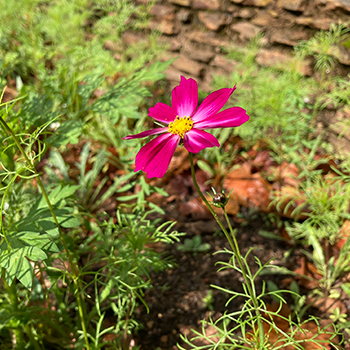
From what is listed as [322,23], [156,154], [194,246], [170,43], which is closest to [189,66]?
[170,43]

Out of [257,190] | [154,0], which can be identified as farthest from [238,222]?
[154,0]

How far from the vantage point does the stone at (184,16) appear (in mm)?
2459

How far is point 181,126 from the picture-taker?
0.77 m

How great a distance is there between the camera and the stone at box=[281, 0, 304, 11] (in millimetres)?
1915

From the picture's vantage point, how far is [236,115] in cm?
69

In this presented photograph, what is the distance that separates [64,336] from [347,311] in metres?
1.13

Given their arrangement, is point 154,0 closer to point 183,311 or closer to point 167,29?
point 167,29

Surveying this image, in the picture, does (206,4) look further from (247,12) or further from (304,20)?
(304,20)

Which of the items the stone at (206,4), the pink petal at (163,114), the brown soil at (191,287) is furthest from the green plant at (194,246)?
the stone at (206,4)

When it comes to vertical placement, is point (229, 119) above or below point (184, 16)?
below

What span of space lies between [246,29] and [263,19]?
0.41ft

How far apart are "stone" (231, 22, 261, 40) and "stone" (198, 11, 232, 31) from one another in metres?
0.07

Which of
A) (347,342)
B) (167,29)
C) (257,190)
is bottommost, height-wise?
(347,342)

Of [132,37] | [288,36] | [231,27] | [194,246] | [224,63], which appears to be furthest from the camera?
[132,37]
